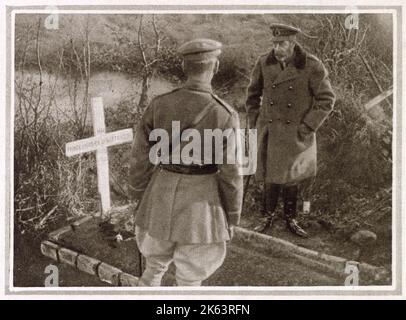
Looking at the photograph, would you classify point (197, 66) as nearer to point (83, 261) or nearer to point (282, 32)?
point (282, 32)

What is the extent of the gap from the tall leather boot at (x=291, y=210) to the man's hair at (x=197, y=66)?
1010 millimetres

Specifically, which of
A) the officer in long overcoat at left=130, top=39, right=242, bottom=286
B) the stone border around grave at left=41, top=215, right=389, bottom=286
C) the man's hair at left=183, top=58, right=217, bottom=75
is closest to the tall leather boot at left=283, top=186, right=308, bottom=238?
the stone border around grave at left=41, top=215, right=389, bottom=286

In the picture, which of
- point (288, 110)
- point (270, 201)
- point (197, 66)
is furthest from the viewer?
point (270, 201)

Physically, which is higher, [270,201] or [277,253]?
[270,201]

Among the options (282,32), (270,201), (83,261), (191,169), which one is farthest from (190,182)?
(282,32)

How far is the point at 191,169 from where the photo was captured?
14.3 feet

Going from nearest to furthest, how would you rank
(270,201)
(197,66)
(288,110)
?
(197,66) < (288,110) < (270,201)

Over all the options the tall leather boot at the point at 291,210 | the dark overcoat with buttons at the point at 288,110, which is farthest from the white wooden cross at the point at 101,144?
→ the tall leather boot at the point at 291,210

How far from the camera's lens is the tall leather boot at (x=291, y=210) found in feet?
15.2

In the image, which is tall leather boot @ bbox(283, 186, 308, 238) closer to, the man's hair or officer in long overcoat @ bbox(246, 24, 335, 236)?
officer in long overcoat @ bbox(246, 24, 335, 236)

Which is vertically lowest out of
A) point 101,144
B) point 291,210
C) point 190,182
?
point 291,210

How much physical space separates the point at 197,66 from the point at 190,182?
76cm

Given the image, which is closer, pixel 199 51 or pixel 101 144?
pixel 199 51

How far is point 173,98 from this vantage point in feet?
14.5
